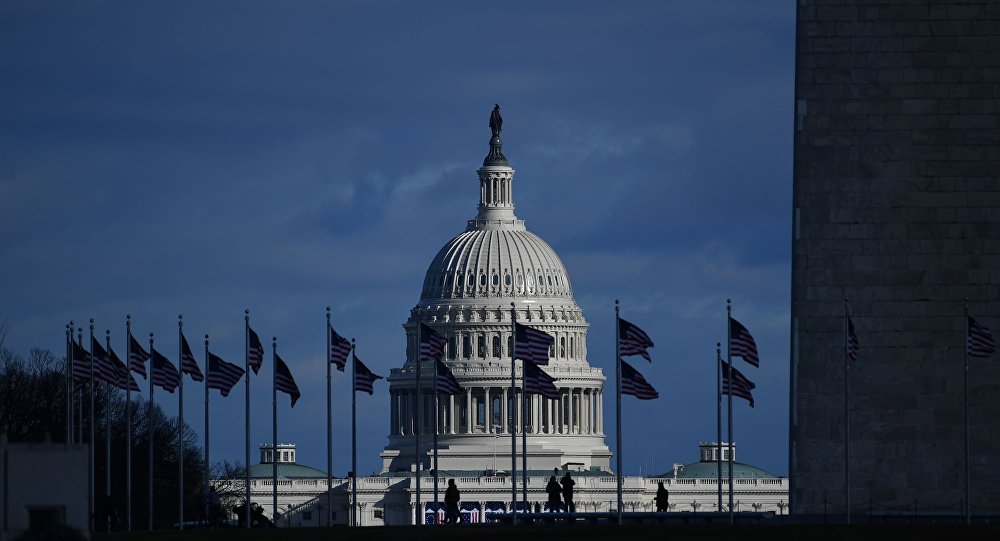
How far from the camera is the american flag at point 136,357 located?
120375 mm

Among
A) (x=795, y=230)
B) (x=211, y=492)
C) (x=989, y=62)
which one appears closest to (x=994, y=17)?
(x=989, y=62)

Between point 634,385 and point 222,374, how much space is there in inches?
617

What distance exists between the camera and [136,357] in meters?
121

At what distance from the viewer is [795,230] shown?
4200 inches

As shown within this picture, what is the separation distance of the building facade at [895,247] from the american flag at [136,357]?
2645 cm

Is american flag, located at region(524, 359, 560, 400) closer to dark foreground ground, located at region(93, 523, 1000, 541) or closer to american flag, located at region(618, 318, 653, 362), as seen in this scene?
american flag, located at region(618, 318, 653, 362)

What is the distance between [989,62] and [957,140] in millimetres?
2718

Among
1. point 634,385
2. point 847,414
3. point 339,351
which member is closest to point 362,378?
point 339,351

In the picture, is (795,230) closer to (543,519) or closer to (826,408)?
(826,408)

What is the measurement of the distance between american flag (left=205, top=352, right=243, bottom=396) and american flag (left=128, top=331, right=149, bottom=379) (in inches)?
162

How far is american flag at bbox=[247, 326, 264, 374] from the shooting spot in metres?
116

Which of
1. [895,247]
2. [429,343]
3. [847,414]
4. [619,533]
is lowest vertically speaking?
[619,533]

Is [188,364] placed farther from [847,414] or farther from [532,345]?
[847,414]

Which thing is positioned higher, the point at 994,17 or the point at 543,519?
the point at 994,17
